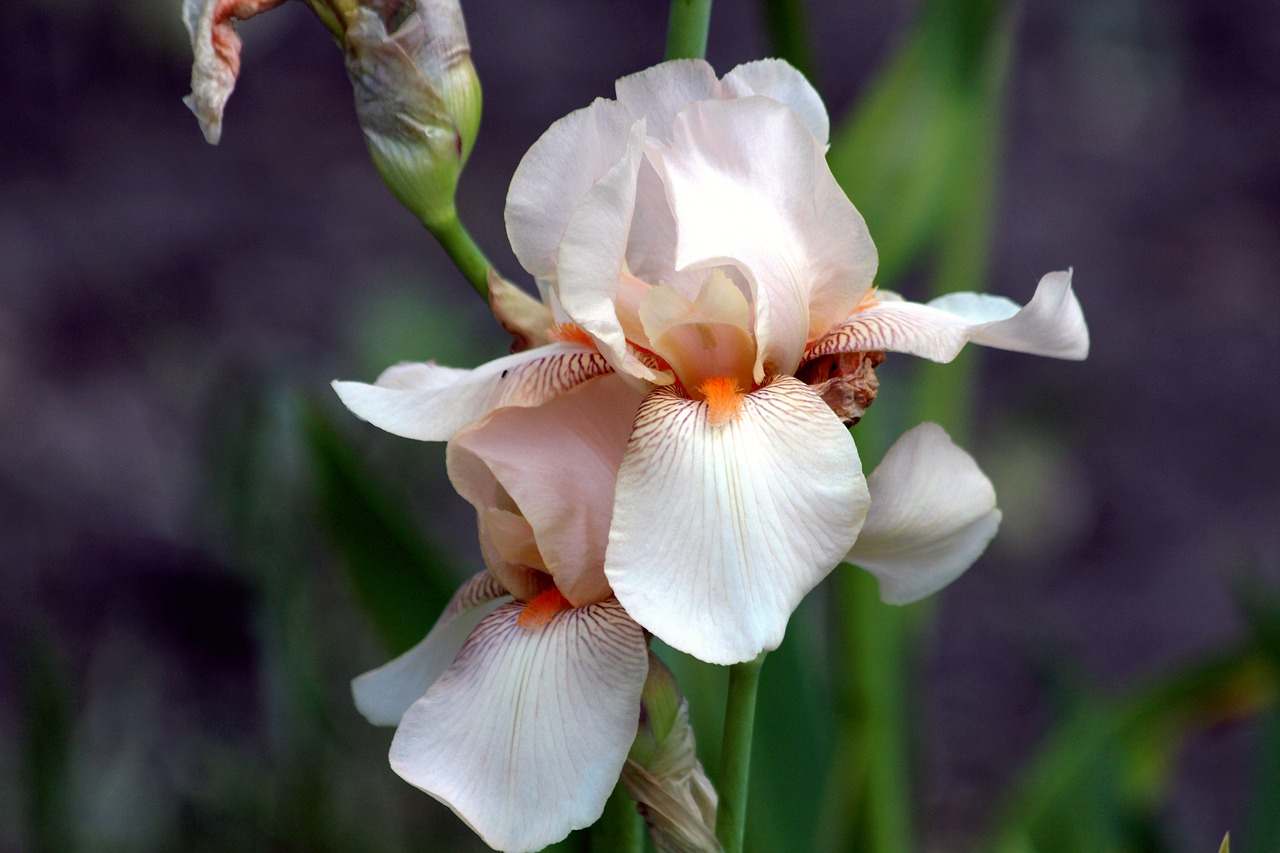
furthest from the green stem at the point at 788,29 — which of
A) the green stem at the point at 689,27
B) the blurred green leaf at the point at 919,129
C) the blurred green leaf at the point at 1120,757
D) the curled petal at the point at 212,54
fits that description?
the blurred green leaf at the point at 1120,757

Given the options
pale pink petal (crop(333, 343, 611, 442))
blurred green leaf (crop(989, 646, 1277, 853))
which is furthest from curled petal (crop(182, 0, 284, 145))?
blurred green leaf (crop(989, 646, 1277, 853))

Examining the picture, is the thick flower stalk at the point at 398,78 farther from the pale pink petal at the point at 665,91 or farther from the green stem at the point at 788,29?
the green stem at the point at 788,29

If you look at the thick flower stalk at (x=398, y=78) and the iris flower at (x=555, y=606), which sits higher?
the thick flower stalk at (x=398, y=78)

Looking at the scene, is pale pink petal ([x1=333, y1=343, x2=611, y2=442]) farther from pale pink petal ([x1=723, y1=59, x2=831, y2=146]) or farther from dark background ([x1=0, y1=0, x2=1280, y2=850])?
dark background ([x1=0, y1=0, x2=1280, y2=850])

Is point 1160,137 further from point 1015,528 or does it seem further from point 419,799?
point 419,799

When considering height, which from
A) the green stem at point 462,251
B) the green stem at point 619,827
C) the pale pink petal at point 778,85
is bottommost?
the green stem at point 619,827
